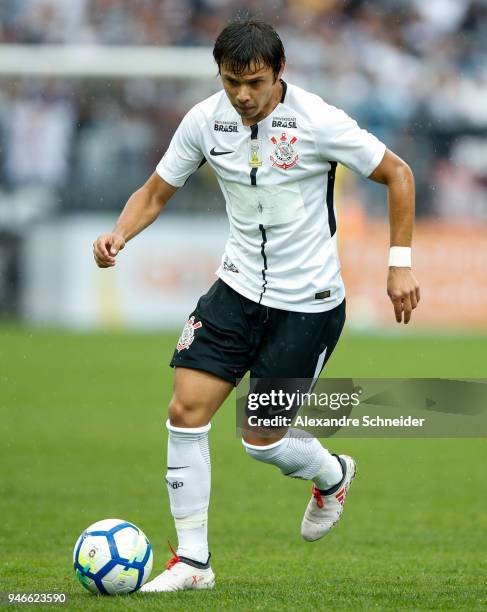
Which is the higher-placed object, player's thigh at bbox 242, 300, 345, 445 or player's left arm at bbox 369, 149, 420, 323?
player's left arm at bbox 369, 149, 420, 323

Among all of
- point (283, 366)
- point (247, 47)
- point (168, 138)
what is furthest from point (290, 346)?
point (168, 138)

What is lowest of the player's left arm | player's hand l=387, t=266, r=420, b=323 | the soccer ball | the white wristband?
the soccer ball

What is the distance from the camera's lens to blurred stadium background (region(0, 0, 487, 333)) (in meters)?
17.6

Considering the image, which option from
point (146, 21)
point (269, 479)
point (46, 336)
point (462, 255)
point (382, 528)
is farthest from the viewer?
point (146, 21)

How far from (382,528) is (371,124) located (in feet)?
41.3

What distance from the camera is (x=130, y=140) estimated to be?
60.3ft

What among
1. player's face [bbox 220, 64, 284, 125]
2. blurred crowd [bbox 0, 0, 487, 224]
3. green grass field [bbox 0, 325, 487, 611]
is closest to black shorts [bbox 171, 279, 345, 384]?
player's face [bbox 220, 64, 284, 125]

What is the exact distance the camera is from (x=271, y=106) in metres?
5.24

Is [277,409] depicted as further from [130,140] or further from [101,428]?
[130,140]

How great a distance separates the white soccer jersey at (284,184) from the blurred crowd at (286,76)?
12540 millimetres

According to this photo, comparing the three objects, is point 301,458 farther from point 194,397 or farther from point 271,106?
point 271,106

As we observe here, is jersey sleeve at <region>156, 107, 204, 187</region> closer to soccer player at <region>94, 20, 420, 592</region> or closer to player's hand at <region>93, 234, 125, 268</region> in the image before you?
soccer player at <region>94, 20, 420, 592</region>

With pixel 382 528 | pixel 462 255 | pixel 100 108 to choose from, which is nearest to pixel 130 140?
pixel 100 108

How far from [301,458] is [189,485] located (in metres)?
0.64
